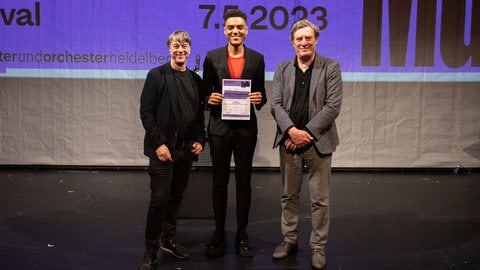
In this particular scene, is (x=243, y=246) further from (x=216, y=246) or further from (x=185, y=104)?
(x=185, y=104)

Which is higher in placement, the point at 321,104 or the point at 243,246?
the point at 321,104

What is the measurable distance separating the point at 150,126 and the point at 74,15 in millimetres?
3246

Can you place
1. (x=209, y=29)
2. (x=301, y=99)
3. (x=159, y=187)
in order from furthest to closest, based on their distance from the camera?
(x=209, y=29)
(x=301, y=99)
(x=159, y=187)

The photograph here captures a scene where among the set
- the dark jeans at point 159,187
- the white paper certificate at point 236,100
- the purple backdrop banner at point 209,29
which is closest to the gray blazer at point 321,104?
the white paper certificate at point 236,100

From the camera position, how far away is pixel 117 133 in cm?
555

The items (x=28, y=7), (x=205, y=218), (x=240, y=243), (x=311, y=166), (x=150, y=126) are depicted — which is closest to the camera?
(x=150, y=126)

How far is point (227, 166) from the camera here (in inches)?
119

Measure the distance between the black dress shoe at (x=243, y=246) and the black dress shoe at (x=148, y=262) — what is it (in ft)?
1.80

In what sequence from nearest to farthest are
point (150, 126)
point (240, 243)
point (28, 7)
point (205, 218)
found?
point (150, 126) < point (240, 243) < point (205, 218) < point (28, 7)

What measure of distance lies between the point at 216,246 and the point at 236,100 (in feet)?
3.03

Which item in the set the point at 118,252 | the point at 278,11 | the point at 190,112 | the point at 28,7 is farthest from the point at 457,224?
the point at 28,7

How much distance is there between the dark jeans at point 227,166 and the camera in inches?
117

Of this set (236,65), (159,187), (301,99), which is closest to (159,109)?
(159,187)

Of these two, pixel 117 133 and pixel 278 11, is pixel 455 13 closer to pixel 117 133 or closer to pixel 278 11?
pixel 278 11
